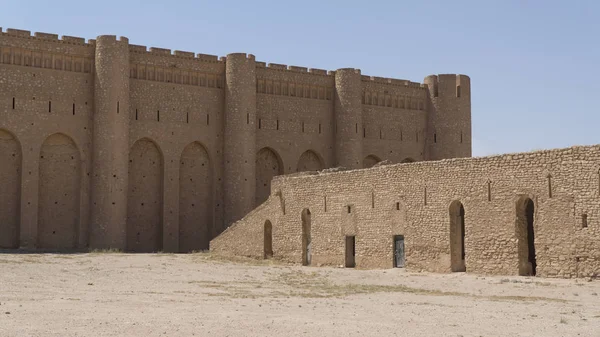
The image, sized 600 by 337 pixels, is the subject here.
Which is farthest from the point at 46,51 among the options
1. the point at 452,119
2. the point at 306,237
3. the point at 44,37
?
the point at 452,119

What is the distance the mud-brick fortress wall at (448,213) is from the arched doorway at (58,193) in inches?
384

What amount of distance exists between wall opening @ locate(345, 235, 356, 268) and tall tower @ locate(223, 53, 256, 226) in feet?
43.1

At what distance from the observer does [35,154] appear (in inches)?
1448

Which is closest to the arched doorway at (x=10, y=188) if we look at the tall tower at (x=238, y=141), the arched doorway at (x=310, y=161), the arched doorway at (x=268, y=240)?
the tall tower at (x=238, y=141)

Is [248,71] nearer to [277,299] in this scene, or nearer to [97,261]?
[97,261]

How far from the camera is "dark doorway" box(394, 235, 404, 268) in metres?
26.6

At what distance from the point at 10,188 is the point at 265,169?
13499 mm

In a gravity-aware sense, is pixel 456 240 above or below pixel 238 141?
below

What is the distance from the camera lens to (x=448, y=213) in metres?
24.3

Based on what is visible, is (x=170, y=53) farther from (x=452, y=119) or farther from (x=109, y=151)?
(x=452, y=119)

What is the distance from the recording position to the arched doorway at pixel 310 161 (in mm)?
45062

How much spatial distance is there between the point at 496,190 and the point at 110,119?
68.6ft

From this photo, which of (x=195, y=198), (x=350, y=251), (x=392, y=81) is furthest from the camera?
(x=392, y=81)

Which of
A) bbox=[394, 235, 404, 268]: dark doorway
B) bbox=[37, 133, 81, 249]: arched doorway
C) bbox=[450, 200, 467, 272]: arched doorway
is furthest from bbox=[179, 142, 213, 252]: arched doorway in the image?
bbox=[450, 200, 467, 272]: arched doorway
